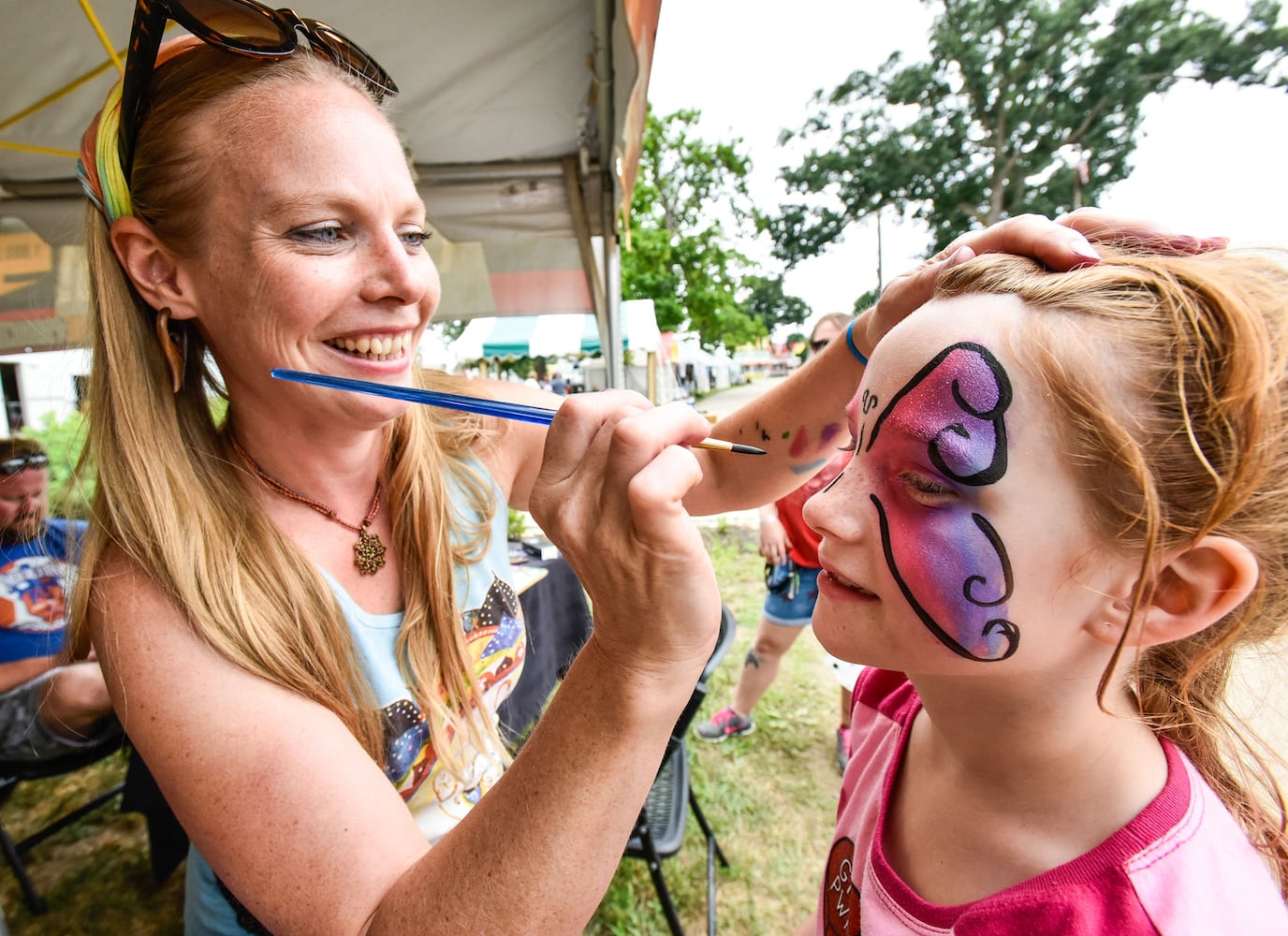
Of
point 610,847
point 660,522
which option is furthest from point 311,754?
point 660,522

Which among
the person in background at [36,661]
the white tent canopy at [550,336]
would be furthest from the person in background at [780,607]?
the white tent canopy at [550,336]

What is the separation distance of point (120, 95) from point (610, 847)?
1.30 metres

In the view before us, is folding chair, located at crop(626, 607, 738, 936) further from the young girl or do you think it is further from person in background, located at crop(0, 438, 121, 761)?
person in background, located at crop(0, 438, 121, 761)

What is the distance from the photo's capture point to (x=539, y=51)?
7.77ft

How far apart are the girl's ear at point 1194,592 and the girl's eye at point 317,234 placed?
1.18 meters

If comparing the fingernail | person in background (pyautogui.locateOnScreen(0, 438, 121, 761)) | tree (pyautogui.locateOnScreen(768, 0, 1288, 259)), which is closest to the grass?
person in background (pyautogui.locateOnScreen(0, 438, 121, 761))

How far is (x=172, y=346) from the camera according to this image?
108cm

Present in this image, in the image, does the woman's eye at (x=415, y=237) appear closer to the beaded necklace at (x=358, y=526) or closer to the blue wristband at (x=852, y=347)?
the beaded necklace at (x=358, y=526)

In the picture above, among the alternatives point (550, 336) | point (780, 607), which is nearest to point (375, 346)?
point (780, 607)

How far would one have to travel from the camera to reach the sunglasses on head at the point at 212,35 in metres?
0.96

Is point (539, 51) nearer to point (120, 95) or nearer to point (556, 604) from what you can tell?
point (120, 95)

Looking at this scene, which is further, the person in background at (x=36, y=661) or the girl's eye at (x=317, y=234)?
the person in background at (x=36, y=661)

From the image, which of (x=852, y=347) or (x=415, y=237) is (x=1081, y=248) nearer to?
(x=852, y=347)

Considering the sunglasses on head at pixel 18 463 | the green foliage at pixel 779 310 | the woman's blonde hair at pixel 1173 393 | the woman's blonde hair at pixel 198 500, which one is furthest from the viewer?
the green foliage at pixel 779 310
